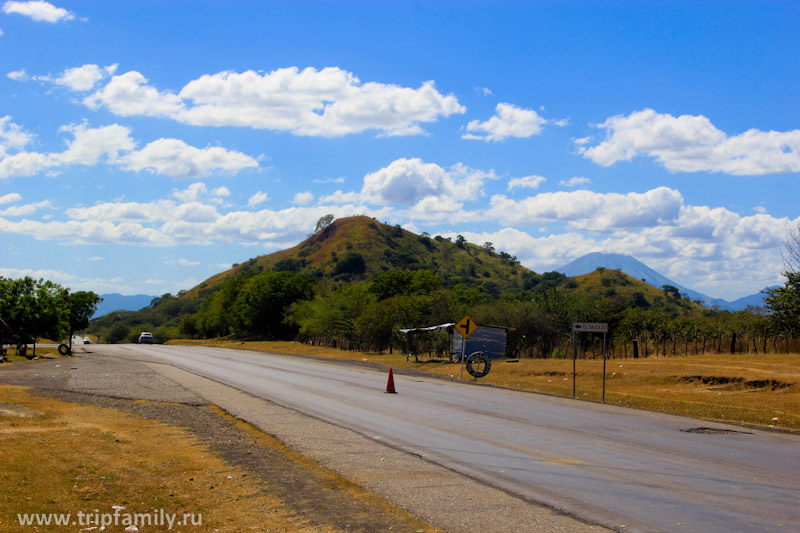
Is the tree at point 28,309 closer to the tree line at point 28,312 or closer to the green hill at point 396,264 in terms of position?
the tree line at point 28,312

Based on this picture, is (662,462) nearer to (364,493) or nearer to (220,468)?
(364,493)

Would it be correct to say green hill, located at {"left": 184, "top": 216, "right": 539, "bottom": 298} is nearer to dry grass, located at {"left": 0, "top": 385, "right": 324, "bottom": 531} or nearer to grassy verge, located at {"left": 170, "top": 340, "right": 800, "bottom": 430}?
grassy verge, located at {"left": 170, "top": 340, "right": 800, "bottom": 430}

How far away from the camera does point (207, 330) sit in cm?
12438

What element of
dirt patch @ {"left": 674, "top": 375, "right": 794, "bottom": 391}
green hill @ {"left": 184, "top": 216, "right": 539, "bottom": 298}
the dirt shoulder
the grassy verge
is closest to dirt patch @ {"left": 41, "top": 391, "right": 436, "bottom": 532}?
the dirt shoulder

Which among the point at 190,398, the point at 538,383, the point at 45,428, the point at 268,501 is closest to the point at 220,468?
the point at 268,501

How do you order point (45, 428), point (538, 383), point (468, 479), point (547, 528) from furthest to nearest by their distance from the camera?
point (538, 383) → point (45, 428) → point (468, 479) → point (547, 528)

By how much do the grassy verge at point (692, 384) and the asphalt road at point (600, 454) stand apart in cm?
251

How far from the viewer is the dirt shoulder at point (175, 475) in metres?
7.07

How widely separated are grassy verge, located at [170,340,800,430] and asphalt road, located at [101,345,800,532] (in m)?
2.51

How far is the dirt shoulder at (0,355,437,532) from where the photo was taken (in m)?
7.07

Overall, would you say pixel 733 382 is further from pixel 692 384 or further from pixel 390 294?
pixel 390 294

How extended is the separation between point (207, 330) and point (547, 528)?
12385 centimetres

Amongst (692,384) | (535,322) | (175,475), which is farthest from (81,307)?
(175,475)

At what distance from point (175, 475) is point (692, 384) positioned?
71.5ft
